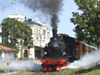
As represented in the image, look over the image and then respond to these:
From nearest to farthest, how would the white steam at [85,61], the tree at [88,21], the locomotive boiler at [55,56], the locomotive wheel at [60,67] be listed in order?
1. the locomotive boiler at [55,56]
2. the locomotive wheel at [60,67]
3. the white steam at [85,61]
4. the tree at [88,21]

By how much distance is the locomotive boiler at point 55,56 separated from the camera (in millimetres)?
16781

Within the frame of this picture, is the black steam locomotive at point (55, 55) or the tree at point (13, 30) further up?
the tree at point (13, 30)

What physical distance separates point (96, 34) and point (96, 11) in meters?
2.69

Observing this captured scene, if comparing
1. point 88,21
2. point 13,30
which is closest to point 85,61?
point 88,21

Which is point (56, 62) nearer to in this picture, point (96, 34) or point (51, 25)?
point (51, 25)

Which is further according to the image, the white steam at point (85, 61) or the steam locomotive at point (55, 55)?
the white steam at point (85, 61)

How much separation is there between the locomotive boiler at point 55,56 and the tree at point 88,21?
711cm

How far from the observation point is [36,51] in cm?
6894

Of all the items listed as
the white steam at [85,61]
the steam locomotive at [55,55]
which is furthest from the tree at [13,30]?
the steam locomotive at [55,55]

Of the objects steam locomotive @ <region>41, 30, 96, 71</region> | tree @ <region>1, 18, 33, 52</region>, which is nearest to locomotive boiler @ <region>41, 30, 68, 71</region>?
steam locomotive @ <region>41, 30, 96, 71</region>

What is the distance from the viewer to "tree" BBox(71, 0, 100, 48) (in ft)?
77.0

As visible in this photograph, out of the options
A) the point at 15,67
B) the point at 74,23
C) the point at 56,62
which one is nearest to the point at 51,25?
the point at 56,62

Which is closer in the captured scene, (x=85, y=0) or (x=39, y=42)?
(x=85, y=0)

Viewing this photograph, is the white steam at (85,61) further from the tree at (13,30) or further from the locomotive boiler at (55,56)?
the tree at (13,30)
